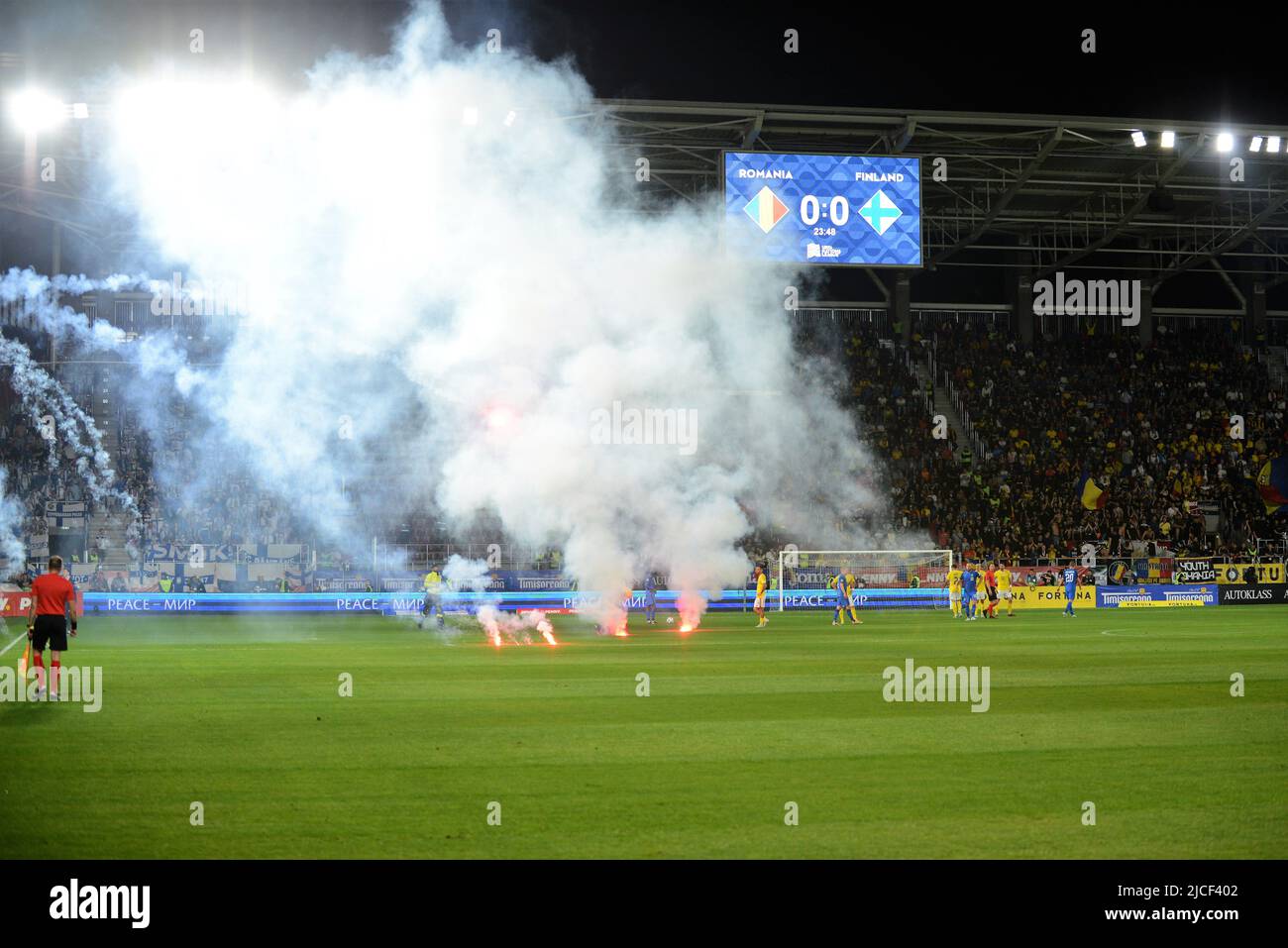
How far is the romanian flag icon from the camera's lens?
33.2 meters

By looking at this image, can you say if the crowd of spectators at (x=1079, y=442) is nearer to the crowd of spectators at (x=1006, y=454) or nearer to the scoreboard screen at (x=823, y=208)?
the crowd of spectators at (x=1006, y=454)

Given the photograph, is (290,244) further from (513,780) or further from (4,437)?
(513,780)

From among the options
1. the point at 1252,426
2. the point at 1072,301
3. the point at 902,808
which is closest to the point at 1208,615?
the point at 1252,426

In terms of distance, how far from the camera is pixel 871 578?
46125 millimetres

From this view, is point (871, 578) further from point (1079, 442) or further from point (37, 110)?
point (37, 110)

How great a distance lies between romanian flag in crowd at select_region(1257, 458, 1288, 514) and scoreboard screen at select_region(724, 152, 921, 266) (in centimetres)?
2573

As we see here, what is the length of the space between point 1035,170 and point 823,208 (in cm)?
1443

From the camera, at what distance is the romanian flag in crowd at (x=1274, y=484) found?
5184 centimetres

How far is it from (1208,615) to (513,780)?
32748 mm

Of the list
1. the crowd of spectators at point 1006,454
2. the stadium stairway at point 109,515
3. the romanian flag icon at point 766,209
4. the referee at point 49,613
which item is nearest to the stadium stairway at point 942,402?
the crowd of spectators at point 1006,454

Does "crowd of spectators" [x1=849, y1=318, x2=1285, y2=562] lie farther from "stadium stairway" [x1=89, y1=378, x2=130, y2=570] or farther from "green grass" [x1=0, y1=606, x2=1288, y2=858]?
"stadium stairway" [x1=89, y1=378, x2=130, y2=570]

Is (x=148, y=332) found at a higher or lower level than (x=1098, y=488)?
higher

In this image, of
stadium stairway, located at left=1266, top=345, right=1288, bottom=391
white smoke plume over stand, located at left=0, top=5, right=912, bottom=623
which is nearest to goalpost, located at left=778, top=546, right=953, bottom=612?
white smoke plume over stand, located at left=0, top=5, right=912, bottom=623

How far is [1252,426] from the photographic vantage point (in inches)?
2156
